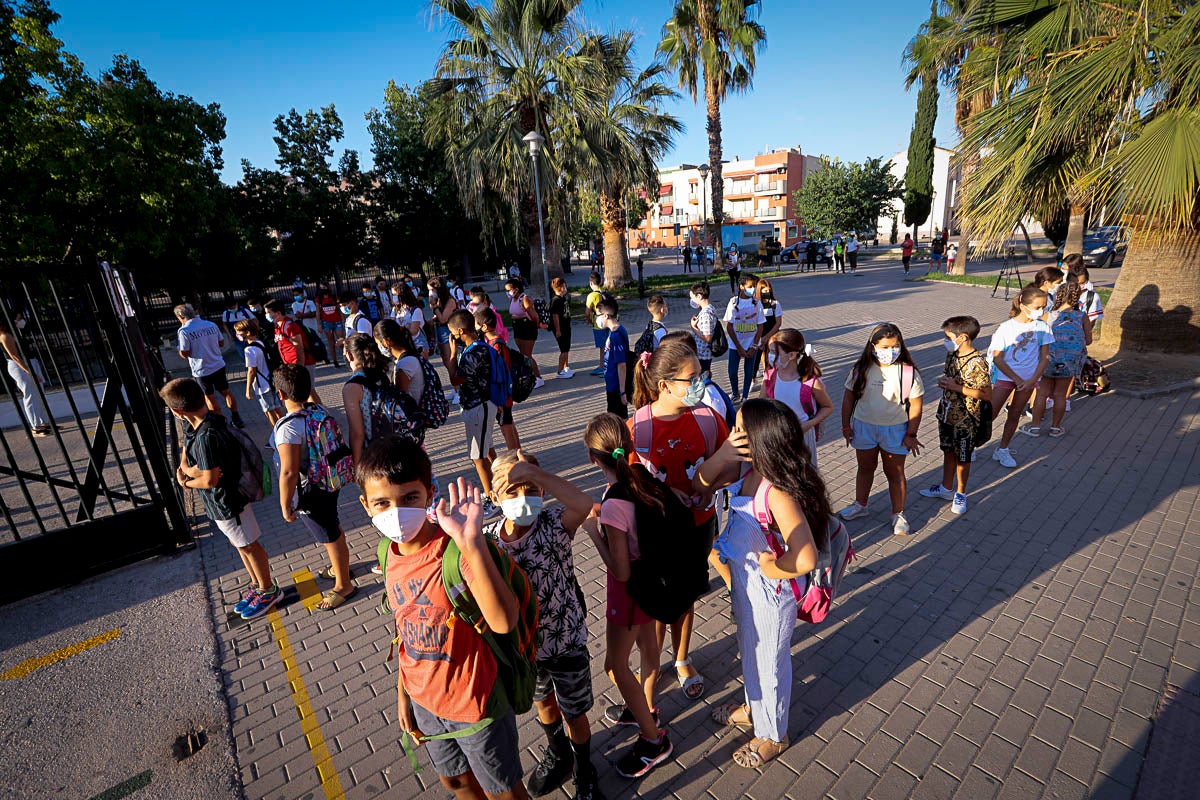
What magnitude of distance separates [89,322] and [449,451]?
3.74m

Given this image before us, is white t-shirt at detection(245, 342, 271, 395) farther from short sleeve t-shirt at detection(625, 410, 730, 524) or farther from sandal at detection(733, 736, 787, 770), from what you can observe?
sandal at detection(733, 736, 787, 770)

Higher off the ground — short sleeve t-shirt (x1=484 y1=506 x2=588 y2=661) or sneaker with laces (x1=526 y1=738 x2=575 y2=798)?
short sleeve t-shirt (x1=484 y1=506 x2=588 y2=661)

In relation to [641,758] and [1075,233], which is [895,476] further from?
[1075,233]

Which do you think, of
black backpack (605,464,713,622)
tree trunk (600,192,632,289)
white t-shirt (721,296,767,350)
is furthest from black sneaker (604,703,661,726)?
tree trunk (600,192,632,289)

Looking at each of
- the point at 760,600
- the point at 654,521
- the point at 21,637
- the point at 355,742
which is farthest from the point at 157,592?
the point at 760,600

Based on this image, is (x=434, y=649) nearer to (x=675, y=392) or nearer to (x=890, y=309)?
(x=675, y=392)

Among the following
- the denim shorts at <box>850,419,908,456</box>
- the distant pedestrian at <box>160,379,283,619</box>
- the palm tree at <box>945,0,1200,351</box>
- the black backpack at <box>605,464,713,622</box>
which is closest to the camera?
the black backpack at <box>605,464,713,622</box>

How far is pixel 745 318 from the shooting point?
7.13 meters

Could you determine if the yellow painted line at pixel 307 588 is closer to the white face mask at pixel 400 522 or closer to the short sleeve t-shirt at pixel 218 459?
the short sleeve t-shirt at pixel 218 459

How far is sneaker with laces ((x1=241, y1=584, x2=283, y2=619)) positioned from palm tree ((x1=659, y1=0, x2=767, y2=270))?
77.8ft

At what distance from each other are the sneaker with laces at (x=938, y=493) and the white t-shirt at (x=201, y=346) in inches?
351

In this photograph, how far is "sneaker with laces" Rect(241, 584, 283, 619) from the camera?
4145 millimetres

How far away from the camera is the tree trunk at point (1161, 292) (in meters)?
8.23

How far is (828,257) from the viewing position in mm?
29453
